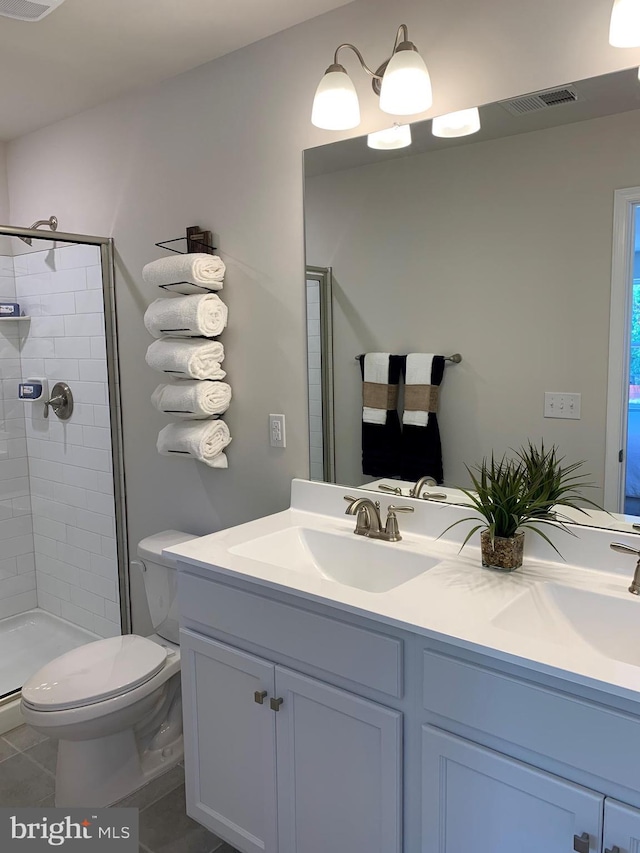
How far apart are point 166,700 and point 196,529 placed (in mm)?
627

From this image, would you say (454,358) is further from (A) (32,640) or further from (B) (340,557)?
(A) (32,640)

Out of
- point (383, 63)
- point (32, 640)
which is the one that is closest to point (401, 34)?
point (383, 63)

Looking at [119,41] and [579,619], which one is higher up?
[119,41]

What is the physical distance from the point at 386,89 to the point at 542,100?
385mm

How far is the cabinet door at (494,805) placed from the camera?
45.3 inches

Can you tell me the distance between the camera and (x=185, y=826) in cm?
205

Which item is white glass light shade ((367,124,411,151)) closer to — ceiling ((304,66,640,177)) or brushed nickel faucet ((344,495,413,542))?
ceiling ((304,66,640,177))

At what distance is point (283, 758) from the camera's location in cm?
162

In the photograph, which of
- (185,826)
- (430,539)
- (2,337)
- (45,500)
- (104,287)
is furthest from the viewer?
(45,500)

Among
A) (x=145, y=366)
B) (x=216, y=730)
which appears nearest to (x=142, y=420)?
(x=145, y=366)

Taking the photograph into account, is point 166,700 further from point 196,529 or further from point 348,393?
point 348,393

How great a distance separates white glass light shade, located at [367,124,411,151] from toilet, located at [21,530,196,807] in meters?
1.52

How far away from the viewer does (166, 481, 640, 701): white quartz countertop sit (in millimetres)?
1171

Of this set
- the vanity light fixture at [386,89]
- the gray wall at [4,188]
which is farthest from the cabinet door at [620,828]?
the gray wall at [4,188]
